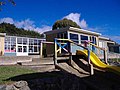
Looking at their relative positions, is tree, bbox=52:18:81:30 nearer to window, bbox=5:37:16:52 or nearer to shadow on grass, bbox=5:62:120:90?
window, bbox=5:37:16:52

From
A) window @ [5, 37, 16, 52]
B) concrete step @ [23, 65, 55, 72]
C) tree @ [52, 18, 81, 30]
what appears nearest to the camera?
concrete step @ [23, 65, 55, 72]

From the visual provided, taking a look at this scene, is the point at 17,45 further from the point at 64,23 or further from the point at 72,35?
the point at 64,23

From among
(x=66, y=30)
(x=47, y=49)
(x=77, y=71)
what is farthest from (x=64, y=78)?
(x=47, y=49)

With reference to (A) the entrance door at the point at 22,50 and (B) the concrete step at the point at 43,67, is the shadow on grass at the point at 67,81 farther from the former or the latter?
(A) the entrance door at the point at 22,50

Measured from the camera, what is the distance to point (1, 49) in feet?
97.1

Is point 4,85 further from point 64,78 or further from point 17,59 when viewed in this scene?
point 17,59

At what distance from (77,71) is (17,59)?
14.4 feet

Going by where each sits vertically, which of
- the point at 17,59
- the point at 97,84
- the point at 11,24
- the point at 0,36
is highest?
the point at 11,24

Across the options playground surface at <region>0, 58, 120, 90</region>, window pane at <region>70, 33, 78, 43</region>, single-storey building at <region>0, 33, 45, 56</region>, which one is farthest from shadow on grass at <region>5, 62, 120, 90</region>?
single-storey building at <region>0, 33, 45, 56</region>

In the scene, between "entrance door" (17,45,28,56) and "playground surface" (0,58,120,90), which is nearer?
"playground surface" (0,58,120,90)

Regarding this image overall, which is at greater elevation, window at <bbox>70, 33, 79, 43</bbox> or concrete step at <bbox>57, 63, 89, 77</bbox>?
window at <bbox>70, 33, 79, 43</bbox>

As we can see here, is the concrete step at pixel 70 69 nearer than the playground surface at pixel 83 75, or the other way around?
the playground surface at pixel 83 75

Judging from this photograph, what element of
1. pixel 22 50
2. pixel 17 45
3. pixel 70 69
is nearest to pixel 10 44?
pixel 17 45

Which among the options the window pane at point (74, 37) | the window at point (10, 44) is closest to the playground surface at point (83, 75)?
the window pane at point (74, 37)
